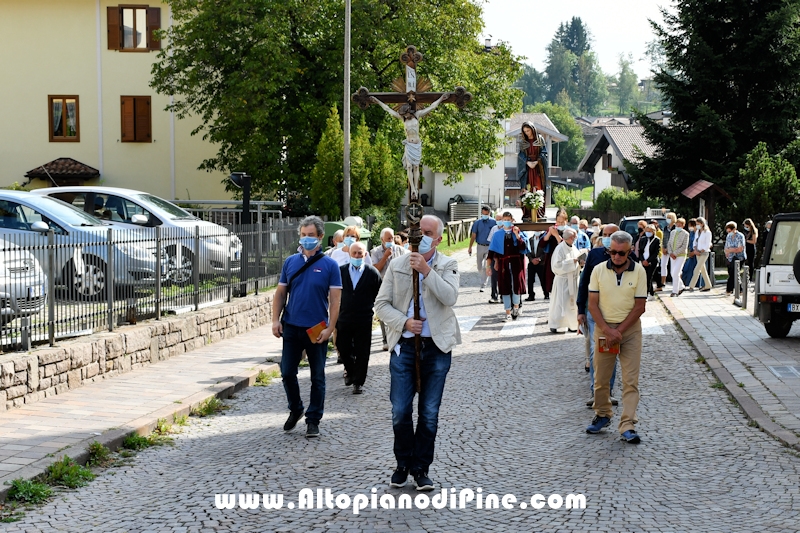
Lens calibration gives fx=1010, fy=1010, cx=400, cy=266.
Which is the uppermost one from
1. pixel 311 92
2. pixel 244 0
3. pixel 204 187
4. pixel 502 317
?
pixel 244 0

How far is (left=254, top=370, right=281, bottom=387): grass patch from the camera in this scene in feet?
38.8

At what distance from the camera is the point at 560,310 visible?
15742 mm

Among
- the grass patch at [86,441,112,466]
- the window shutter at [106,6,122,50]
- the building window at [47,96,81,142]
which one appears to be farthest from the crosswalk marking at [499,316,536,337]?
the building window at [47,96,81,142]

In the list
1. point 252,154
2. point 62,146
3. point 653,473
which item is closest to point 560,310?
point 653,473

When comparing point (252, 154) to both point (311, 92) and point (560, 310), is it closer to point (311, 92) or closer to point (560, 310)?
point (311, 92)

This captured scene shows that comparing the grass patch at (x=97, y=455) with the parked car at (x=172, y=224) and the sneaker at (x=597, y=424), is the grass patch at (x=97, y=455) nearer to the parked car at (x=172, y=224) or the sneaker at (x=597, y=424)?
the sneaker at (x=597, y=424)

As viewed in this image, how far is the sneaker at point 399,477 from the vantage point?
688 cm

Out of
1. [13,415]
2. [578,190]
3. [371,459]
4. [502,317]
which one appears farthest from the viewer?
[578,190]

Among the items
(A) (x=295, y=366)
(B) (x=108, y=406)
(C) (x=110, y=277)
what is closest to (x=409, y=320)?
(A) (x=295, y=366)

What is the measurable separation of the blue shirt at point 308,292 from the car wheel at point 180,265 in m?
5.20

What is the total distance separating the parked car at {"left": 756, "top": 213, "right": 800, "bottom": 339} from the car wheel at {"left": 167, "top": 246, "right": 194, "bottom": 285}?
27.8ft

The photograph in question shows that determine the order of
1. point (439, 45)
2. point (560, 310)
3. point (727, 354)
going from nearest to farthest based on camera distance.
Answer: point (727, 354) < point (560, 310) < point (439, 45)

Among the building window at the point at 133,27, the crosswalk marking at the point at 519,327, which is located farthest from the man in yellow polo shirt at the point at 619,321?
the building window at the point at 133,27

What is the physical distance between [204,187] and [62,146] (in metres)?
5.46
